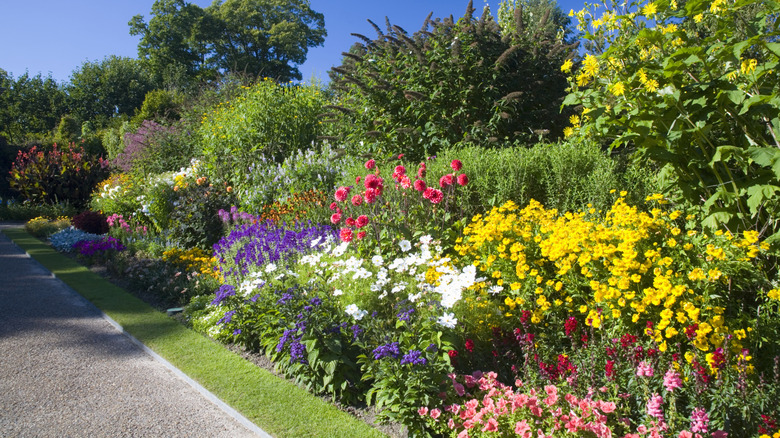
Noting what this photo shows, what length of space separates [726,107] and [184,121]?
498 inches

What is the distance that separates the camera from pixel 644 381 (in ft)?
7.48

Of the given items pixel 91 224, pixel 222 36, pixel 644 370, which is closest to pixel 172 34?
pixel 222 36

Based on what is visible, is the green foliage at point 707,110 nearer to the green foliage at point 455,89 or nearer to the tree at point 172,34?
the green foliage at point 455,89

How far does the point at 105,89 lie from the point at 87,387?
35.0 m

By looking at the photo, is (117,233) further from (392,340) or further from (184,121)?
(392,340)

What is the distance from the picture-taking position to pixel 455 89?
6543 mm

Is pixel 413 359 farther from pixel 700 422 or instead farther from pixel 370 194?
pixel 370 194

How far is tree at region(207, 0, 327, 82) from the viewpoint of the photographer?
3716 centimetres

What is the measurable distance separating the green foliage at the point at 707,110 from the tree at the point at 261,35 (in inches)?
1452

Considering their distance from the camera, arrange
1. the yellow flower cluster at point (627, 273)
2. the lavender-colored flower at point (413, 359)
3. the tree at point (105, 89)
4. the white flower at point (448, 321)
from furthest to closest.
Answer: the tree at point (105, 89), the white flower at point (448, 321), the lavender-colored flower at point (413, 359), the yellow flower cluster at point (627, 273)

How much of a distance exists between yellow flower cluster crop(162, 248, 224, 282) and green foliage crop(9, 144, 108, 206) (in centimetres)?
822

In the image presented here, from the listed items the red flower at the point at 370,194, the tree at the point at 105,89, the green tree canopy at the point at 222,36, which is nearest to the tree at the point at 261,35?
the green tree canopy at the point at 222,36

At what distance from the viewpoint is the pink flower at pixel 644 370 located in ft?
7.35

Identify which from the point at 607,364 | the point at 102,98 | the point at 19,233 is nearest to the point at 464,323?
the point at 607,364
